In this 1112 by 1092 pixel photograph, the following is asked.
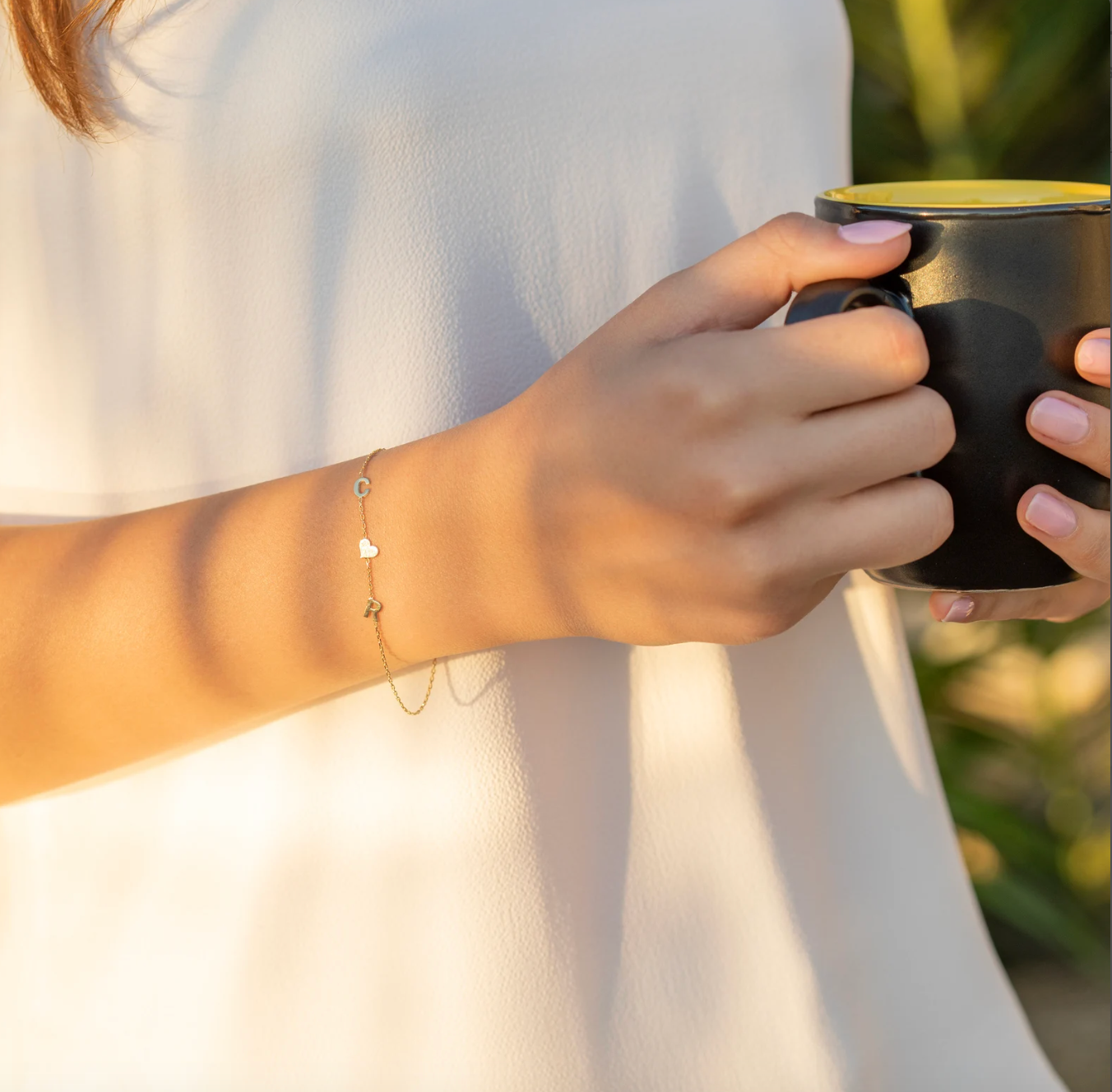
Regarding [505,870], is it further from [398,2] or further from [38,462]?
[398,2]

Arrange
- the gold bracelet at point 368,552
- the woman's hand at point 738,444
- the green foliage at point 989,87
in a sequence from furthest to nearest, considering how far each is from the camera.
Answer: the green foliage at point 989,87 → the gold bracelet at point 368,552 → the woman's hand at point 738,444

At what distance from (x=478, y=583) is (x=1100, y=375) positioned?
1.03 feet

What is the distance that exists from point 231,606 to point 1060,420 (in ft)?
1.43

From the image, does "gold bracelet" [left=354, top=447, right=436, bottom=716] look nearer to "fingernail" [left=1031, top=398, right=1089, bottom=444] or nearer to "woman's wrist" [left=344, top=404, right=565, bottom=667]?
"woman's wrist" [left=344, top=404, right=565, bottom=667]

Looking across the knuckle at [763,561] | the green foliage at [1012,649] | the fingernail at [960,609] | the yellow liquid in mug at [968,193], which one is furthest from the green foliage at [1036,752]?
the knuckle at [763,561]

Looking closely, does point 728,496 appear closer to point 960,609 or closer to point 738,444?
point 738,444

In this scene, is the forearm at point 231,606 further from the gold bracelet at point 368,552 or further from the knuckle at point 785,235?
the knuckle at point 785,235

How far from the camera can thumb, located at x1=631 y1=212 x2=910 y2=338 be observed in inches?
20.1

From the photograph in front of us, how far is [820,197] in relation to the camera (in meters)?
0.57

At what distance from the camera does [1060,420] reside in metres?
0.53

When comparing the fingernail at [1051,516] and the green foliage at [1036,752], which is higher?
the fingernail at [1051,516]

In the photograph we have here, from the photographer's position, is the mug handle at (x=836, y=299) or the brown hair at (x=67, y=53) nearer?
the mug handle at (x=836, y=299)

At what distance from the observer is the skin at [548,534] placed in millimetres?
492

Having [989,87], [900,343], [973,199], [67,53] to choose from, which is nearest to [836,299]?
[900,343]
